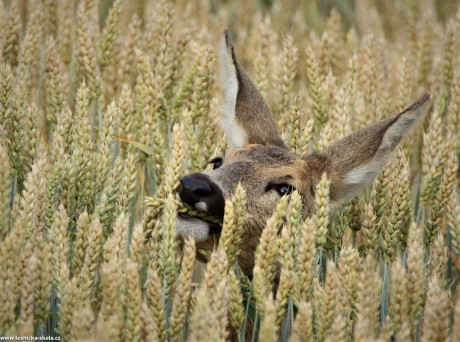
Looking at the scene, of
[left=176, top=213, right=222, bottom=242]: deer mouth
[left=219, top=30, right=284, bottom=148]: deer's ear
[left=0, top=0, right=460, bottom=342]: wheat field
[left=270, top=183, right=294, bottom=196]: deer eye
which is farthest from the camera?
[left=219, top=30, right=284, bottom=148]: deer's ear

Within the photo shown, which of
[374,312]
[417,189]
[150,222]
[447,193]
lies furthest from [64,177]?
[417,189]

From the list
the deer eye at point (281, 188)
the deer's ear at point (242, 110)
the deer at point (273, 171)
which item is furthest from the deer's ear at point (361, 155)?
the deer's ear at point (242, 110)

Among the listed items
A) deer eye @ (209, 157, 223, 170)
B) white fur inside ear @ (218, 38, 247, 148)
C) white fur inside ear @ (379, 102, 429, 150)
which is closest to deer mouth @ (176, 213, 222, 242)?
deer eye @ (209, 157, 223, 170)

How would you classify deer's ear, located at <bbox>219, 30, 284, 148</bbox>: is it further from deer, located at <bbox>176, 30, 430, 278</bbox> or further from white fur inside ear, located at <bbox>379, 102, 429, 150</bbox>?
white fur inside ear, located at <bbox>379, 102, 429, 150</bbox>

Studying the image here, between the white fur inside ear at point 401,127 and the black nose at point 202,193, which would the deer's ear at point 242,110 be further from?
the black nose at point 202,193

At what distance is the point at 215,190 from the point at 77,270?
1.07 metres

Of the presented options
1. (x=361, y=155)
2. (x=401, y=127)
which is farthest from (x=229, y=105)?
(x=401, y=127)

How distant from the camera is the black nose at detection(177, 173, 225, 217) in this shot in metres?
4.55

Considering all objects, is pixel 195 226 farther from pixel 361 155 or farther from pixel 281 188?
pixel 361 155

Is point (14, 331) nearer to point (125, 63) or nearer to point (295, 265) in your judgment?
point (295, 265)

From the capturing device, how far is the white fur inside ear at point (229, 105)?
615cm

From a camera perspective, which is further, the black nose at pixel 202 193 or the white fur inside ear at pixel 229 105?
the white fur inside ear at pixel 229 105

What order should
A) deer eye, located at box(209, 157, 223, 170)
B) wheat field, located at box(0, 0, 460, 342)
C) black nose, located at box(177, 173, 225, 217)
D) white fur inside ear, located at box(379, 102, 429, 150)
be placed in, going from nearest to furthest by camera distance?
1. wheat field, located at box(0, 0, 460, 342)
2. black nose, located at box(177, 173, 225, 217)
3. white fur inside ear, located at box(379, 102, 429, 150)
4. deer eye, located at box(209, 157, 223, 170)

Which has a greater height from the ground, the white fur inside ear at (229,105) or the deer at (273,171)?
the white fur inside ear at (229,105)
